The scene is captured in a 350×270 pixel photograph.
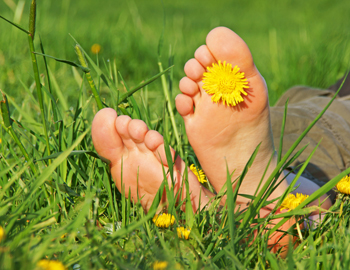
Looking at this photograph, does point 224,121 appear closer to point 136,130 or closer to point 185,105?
point 185,105

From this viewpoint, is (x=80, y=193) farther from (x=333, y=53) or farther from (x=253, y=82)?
(x=333, y=53)

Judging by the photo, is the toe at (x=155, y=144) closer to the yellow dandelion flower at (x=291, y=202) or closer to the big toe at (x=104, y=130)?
the big toe at (x=104, y=130)

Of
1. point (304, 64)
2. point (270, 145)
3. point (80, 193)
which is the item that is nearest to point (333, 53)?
point (304, 64)

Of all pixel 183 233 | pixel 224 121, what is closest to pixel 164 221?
pixel 183 233

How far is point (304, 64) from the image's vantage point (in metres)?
2.28

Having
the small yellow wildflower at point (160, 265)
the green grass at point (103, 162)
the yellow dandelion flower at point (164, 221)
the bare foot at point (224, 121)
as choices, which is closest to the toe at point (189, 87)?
the bare foot at point (224, 121)

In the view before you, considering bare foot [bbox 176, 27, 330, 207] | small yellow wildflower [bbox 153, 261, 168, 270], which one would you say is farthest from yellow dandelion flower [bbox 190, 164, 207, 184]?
small yellow wildflower [bbox 153, 261, 168, 270]

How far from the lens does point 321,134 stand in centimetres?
116

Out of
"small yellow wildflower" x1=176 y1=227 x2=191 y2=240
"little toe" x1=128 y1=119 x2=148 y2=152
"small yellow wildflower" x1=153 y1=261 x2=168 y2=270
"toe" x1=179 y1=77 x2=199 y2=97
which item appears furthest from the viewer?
"toe" x1=179 y1=77 x2=199 y2=97

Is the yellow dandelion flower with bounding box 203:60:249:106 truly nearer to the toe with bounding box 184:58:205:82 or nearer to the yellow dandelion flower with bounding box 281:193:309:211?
the toe with bounding box 184:58:205:82

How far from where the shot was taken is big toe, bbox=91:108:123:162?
0.77m

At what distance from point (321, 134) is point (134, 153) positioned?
683 mm

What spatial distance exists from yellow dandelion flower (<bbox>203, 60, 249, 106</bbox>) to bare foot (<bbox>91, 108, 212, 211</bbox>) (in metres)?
0.17

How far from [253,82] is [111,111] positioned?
0.34m
